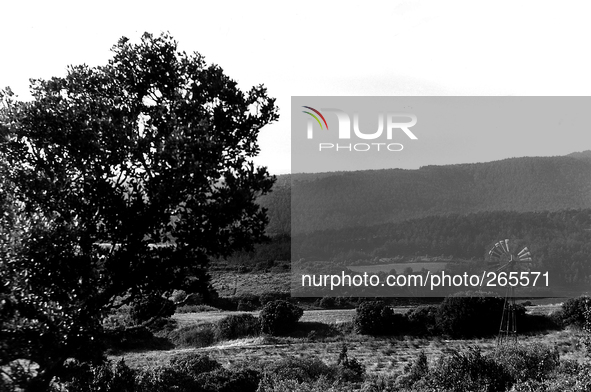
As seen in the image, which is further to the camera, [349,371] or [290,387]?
[349,371]

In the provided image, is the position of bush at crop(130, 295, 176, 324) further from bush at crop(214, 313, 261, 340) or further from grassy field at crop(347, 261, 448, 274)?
grassy field at crop(347, 261, 448, 274)

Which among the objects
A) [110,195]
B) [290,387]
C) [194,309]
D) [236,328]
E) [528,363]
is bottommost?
[194,309]

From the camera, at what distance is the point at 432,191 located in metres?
75.5

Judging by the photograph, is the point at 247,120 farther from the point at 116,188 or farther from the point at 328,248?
the point at 328,248

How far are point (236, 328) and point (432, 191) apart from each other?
1953 inches

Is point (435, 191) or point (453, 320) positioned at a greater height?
point (435, 191)

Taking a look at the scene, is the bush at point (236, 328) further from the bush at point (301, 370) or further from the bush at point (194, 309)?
the bush at point (301, 370)

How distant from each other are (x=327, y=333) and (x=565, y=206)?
183 feet

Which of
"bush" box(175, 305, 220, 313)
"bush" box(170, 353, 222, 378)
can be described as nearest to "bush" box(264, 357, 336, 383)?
"bush" box(170, 353, 222, 378)

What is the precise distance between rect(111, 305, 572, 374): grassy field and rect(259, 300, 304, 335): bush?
3.34 feet

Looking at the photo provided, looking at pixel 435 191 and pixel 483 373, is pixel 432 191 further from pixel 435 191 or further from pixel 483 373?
pixel 483 373

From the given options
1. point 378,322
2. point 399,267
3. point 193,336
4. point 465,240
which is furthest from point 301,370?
point 465,240

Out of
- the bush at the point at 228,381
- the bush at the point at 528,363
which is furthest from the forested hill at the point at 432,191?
the bush at the point at 228,381

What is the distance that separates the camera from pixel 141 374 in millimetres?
15586
